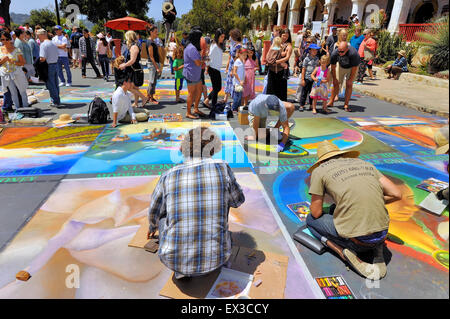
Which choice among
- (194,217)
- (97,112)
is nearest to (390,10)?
(97,112)

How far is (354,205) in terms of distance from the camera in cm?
225

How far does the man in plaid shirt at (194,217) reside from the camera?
1.99 meters

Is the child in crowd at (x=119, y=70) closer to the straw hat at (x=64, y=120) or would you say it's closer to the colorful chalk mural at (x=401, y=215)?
the straw hat at (x=64, y=120)

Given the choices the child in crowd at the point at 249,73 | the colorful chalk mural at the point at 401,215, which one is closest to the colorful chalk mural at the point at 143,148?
the colorful chalk mural at the point at 401,215

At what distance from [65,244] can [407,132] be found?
6323mm

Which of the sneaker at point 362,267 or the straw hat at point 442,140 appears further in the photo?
the sneaker at point 362,267

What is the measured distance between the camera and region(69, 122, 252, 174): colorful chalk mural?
14.6ft

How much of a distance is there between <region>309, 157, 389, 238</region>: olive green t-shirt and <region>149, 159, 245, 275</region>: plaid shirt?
913 millimetres

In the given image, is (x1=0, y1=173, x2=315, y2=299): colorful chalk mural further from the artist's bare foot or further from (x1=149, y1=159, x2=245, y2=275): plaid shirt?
(x1=149, y1=159, x2=245, y2=275): plaid shirt

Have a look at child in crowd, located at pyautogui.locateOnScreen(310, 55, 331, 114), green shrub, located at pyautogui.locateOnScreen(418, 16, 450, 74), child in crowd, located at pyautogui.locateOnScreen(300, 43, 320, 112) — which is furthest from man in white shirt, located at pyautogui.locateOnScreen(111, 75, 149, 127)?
green shrub, located at pyautogui.locateOnScreen(418, 16, 450, 74)

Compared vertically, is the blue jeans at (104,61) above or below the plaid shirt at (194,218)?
above

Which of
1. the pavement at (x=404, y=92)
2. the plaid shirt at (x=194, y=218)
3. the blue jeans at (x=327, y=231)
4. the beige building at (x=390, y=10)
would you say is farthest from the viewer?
the beige building at (x=390, y=10)

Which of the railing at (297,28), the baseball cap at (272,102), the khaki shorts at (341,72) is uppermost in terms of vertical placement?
the railing at (297,28)
